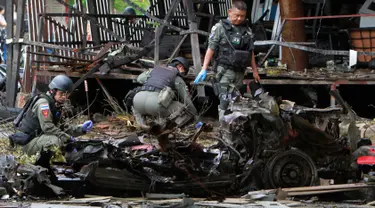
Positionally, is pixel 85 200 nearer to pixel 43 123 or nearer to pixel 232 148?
pixel 232 148

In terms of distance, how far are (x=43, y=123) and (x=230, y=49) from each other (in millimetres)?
2746

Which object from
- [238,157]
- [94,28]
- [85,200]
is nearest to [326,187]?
[238,157]

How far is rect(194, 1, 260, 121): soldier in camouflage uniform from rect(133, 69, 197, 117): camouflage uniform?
124 centimetres

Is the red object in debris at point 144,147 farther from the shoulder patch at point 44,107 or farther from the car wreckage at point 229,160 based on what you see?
the shoulder patch at point 44,107

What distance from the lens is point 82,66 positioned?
1377 centimetres

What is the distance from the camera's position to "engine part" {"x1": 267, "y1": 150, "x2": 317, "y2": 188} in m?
8.16

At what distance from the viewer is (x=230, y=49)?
34.0ft

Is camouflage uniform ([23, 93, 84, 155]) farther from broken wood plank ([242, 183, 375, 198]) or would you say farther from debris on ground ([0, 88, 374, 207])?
broken wood plank ([242, 183, 375, 198])

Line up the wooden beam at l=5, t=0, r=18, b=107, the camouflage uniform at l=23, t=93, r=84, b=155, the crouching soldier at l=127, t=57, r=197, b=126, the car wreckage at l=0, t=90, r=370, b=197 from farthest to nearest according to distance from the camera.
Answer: the wooden beam at l=5, t=0, r=18, b=107 < the crouching soldier at l=127, t=57, r=197, b=126 < the camouflage uniform at l=23, t=93, r=84, b=155 < the car wreckage at l=0, t=90, r=370, b=197

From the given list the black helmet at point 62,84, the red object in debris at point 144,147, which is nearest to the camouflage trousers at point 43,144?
the black helmet at point 62,84

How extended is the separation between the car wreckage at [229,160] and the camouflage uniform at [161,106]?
3.11m

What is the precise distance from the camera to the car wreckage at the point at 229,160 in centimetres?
777

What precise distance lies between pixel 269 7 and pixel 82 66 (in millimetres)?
5055

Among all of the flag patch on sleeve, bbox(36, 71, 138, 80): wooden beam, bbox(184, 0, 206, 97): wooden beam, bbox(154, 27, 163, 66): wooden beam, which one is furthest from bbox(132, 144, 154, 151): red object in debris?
bbox(36, 71, 138, 80): wooden beam
